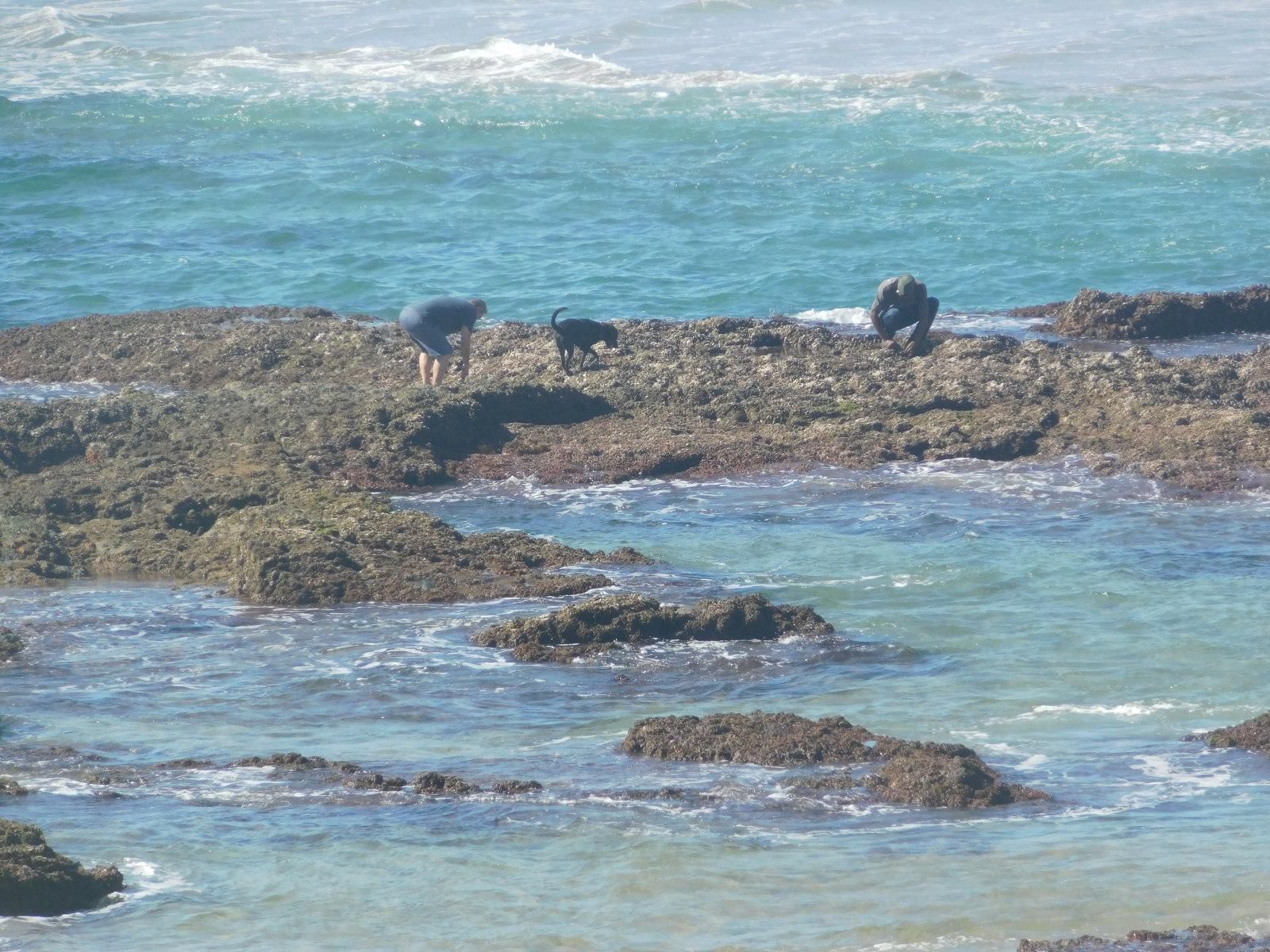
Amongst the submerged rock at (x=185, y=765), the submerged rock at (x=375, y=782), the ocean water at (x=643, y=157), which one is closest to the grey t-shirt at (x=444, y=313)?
the ocean water at (x=643, y=157)

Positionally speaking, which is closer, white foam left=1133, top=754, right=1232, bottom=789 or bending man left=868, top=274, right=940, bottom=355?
white foam left=1133, top=754, right=1232, bottom=789

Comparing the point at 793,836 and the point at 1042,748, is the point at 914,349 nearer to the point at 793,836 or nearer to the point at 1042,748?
the point at 1042,748

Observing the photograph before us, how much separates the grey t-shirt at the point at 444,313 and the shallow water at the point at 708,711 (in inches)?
104

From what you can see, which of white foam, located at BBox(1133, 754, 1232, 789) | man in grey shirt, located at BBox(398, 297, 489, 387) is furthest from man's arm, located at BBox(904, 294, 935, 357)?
white foam, located at BBox(1133, 754, 1232, 789)

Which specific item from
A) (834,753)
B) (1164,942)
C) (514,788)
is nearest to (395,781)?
(514,788)

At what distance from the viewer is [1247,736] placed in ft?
27.2

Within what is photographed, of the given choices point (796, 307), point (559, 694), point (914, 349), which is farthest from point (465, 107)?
point (559, 694)

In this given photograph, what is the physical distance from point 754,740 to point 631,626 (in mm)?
1769

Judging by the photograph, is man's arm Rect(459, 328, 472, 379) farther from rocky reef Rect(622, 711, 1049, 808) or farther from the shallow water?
rocky reef Rect(622, 711, 1049, 808)

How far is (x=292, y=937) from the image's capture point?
21.3 feet

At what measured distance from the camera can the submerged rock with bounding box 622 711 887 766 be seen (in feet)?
26.8

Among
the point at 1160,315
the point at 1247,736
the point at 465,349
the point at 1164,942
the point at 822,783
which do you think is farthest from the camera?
the point at 1160,315

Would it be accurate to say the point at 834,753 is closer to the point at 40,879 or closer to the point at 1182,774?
the point at 1182,774

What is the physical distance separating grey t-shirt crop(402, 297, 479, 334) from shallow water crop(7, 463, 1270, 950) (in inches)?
104
